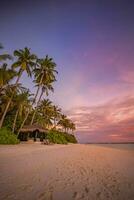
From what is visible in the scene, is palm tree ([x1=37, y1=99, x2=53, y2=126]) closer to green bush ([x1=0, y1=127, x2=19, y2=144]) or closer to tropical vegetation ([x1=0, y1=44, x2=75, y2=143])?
tropical vegetation ([x1=0, y1=44, x2=75, y2=143])

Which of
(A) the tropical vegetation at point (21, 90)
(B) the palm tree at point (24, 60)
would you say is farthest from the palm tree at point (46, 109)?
(B) the palm tree at point (24, 60)

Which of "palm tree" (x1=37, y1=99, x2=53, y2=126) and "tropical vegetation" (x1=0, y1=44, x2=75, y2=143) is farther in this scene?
"palm tree" (x1=37, y1=99, x2=53, y2=126)

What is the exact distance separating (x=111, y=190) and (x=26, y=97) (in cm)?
2985

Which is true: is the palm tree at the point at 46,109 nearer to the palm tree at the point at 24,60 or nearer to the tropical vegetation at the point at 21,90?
the tropical vegetation at the point at 21,90

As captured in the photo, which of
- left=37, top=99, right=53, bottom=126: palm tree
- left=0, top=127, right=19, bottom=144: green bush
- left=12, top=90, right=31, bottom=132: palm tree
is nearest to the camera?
left=0, top=127, right=19, bottom=144: green bush

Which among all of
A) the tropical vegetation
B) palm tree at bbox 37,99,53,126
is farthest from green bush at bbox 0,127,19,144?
palm tree at bbox 37,99,53,126

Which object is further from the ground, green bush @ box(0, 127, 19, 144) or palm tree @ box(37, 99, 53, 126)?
palm tree @ box(37, 99, 53, 126)

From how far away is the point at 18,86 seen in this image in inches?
1148

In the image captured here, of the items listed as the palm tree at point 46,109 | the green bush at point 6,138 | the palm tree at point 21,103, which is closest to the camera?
the green bush at point 6,138

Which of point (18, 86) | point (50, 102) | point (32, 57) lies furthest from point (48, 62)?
point (50, 102)

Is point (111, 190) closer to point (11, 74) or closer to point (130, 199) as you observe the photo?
point (130, 199)

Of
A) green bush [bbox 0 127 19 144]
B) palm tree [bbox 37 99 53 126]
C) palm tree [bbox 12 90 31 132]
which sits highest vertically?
palm tree [bbox 37 99 53 126]

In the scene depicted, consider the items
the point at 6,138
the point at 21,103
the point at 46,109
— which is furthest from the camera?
the point at 46,109

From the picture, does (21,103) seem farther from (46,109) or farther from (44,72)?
(46,109)
